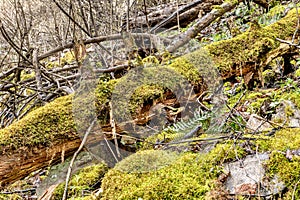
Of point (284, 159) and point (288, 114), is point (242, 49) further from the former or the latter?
point (284, 159)

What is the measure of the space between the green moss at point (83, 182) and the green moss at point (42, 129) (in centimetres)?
52

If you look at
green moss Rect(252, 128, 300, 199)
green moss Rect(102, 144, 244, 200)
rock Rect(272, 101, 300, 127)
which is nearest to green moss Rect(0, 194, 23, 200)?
green moss Rect(102, 144, 244, 200)

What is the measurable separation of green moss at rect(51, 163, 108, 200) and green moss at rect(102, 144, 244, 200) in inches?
20.6

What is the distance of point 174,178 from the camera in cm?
197

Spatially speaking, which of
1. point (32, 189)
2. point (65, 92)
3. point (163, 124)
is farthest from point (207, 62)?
point (32, 189)

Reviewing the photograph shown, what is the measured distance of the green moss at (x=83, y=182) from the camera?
2.62m

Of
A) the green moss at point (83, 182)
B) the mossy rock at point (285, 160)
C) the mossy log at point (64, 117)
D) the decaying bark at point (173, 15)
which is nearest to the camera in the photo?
the mossy rock at point (285, 160)

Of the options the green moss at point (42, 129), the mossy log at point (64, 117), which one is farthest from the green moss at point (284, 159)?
the green moss at point (42, 129)

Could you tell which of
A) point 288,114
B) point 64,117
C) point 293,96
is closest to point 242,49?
point 293,96

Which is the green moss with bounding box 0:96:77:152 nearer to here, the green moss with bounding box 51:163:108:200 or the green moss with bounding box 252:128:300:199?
the green moss with bounding box 51:163:108:200

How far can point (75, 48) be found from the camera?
3.35 m

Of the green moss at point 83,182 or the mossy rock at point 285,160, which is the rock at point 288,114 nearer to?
the mossy rock at point 285,160

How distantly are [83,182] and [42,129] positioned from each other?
75cm

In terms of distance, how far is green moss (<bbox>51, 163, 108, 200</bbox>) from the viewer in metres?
2.62
